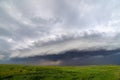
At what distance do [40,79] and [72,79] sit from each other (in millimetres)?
15102

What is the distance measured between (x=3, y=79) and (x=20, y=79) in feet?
32.3

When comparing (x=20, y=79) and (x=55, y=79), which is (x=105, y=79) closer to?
(x=55, y=79)

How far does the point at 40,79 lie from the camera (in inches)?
3575

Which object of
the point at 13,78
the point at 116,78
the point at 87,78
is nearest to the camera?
the point at 116,78

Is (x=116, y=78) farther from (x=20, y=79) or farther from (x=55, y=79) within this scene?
(x=20, y=79)

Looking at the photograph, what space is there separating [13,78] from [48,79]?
17.9 meters

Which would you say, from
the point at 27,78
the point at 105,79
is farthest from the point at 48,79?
the point at 105,79

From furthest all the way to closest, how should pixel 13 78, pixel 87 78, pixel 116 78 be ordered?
1. pixel 13 78
2. pixel 87 78
3. pixel 116 78

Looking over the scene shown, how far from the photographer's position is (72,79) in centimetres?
8975

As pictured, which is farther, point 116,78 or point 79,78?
point 79,78

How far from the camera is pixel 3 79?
95.2m

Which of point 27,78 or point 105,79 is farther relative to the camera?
point 27,78

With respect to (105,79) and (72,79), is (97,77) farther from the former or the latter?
(72,79)

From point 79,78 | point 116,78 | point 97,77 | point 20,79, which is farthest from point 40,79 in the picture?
point 116,78
